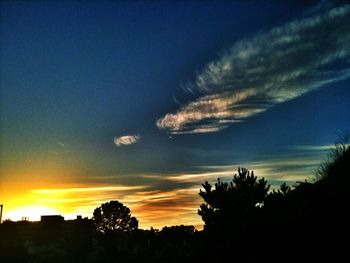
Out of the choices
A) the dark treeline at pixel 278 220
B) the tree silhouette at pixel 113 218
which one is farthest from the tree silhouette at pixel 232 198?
the tree silhouette at pixel 113 218

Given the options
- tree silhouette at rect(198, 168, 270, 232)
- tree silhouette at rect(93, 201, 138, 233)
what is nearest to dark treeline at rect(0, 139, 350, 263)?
tree silhouette at rect(198, 168, 270, 232)

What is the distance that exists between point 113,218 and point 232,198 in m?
70.8

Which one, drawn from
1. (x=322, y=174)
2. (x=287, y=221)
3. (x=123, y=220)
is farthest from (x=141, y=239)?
(x=287, y=221)

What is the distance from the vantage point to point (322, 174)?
16.5 metres

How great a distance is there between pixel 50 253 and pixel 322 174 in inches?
1788

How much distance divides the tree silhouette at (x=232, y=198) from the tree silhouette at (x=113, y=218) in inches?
2725

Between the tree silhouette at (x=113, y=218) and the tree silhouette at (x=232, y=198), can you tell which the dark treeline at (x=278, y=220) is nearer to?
the tree silhouette at (x=232, y=198)

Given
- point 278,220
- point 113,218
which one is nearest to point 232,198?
point 278,220

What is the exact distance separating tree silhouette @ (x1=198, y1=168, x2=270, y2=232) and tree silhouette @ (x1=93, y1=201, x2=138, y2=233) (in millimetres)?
69225

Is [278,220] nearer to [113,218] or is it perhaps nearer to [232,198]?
[232,198]

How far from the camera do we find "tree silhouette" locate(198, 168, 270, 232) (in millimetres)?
18641

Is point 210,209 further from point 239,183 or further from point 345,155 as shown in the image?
point 345,155

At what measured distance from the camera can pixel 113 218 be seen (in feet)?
280

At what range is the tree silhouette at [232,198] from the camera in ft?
61.2
